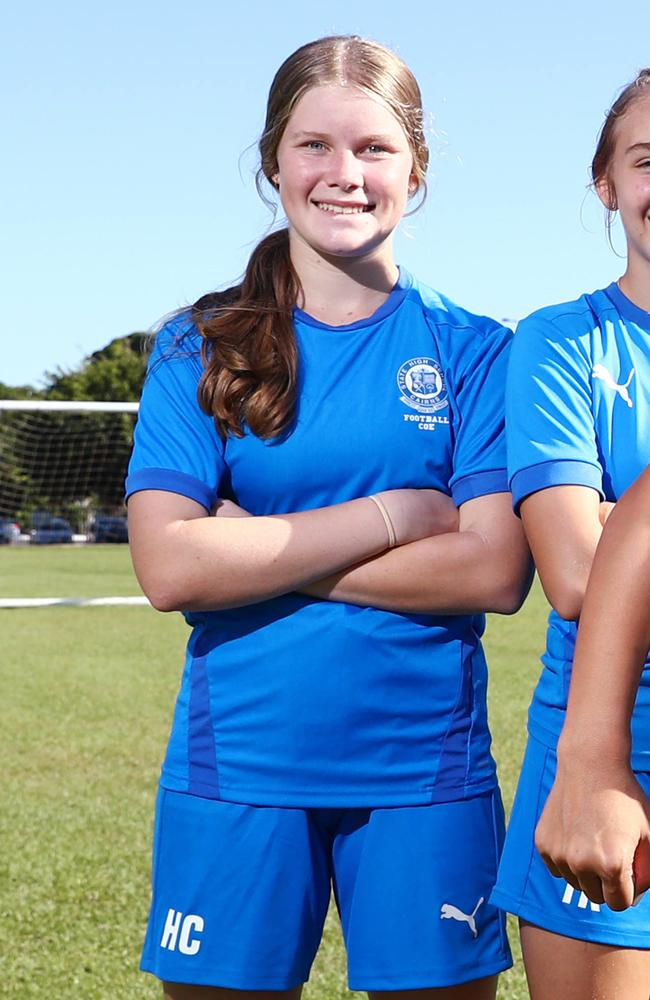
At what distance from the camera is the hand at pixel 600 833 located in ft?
3.69

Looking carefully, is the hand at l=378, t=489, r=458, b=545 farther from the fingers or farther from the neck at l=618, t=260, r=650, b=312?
the fingers

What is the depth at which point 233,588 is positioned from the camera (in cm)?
218

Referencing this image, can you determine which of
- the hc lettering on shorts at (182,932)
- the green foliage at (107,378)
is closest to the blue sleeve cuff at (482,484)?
the hc lettering on shorts at (182,932)

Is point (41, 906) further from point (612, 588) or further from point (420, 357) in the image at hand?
point (612, 588)

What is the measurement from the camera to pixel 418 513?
88.4 inches

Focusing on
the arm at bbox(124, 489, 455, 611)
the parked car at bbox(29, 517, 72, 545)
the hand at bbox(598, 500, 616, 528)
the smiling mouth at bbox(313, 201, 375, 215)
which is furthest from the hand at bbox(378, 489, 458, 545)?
the parked car at bbox(29, 517, 72, 545)

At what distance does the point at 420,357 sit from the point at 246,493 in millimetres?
383

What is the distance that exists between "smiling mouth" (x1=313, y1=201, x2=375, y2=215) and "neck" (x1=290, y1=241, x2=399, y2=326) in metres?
0.10

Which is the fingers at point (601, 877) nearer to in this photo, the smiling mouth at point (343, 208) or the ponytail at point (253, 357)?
the ponytail at point (253, 357)

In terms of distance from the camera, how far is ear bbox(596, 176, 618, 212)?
2.14 m

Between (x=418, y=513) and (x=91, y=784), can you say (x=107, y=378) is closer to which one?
(x=91, y=784)

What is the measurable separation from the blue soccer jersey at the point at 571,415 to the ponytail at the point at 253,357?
0.40 metres

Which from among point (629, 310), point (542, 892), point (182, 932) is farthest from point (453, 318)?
point (182, 932)

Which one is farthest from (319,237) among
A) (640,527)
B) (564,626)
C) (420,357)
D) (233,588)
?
(640,527)
